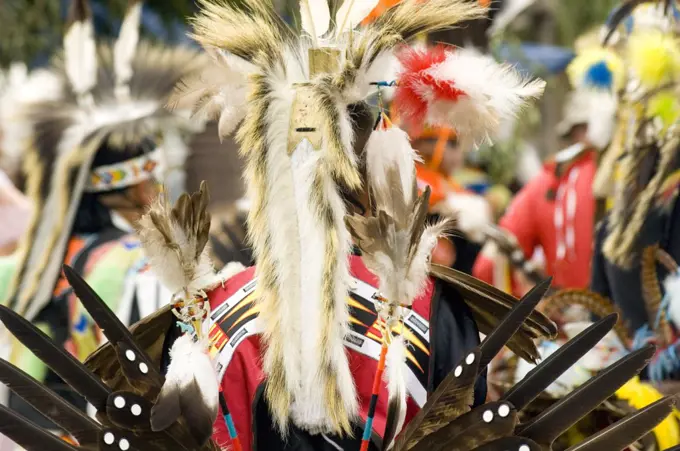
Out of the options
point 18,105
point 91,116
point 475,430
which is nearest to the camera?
point 475,430

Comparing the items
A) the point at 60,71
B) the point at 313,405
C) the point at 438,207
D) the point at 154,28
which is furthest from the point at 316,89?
the point at 154,28

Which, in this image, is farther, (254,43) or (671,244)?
(671,244)

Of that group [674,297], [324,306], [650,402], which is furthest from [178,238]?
[674,297]

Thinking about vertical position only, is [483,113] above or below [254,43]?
below

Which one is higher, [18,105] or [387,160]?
[18,105]

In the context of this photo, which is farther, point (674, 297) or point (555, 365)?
point (674, 297)

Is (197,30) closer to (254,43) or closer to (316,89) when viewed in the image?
(254,43)

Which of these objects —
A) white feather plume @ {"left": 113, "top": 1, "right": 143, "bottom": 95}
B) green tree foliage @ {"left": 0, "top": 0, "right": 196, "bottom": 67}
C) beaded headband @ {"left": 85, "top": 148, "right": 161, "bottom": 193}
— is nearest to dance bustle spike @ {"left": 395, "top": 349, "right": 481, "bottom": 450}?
beaded headband @ {"left": 85, "top": 148, "right": 161, "bottom": 193}

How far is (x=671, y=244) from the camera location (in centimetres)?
356

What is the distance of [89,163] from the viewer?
3.97 m

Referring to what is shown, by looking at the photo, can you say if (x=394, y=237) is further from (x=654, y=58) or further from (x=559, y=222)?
(x=559, y=222)

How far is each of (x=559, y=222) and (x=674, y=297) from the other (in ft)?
6.76

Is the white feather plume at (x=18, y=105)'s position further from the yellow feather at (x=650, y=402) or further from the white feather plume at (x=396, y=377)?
the white feather plume at (x=396, y=377)

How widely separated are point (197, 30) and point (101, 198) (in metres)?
2.17
